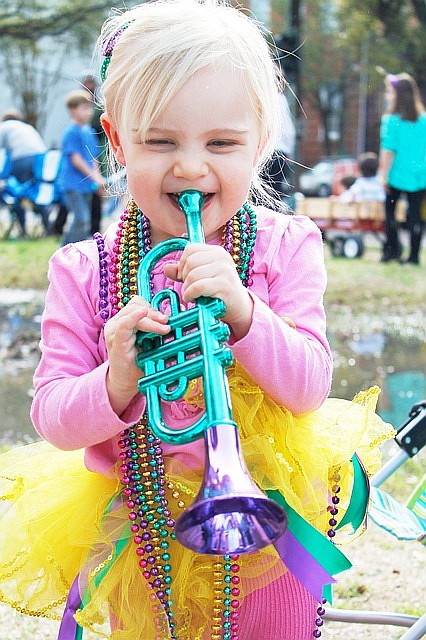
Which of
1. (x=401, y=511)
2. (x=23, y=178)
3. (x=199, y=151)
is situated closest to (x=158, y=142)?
(x=199, y=151)

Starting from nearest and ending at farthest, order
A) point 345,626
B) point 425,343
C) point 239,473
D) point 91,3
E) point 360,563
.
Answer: point 239,473, point 345,626, point 360,563, point 425,343, point 91,3

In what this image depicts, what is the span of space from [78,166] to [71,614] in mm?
7666

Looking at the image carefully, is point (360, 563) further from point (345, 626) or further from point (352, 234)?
point (352, 234)

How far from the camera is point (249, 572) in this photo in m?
1.61

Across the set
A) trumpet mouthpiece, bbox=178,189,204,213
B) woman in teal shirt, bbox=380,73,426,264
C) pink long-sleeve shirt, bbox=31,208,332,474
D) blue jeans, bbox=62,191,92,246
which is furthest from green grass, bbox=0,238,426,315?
trumpet mouthpiece, bbox=178,189,204,213

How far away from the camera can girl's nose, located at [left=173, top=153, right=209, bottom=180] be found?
4.76ft

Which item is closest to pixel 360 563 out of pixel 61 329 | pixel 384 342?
pixel 61 329

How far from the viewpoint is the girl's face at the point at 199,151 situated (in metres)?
1.45

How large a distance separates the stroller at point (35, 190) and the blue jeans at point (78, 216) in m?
0.91

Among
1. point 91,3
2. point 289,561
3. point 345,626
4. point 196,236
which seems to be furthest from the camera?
point 91,3

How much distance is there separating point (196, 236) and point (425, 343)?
513 cm

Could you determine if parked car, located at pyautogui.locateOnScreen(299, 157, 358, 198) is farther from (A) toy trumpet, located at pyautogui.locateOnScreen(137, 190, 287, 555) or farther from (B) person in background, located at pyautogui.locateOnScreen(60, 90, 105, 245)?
(A) toy trumpet, located at pyautogui.locateOnScreen(137, 190, 287, 555)

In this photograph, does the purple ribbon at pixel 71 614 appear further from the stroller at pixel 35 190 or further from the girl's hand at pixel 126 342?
the stroller at pixel 35 190

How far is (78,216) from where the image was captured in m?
9.12
